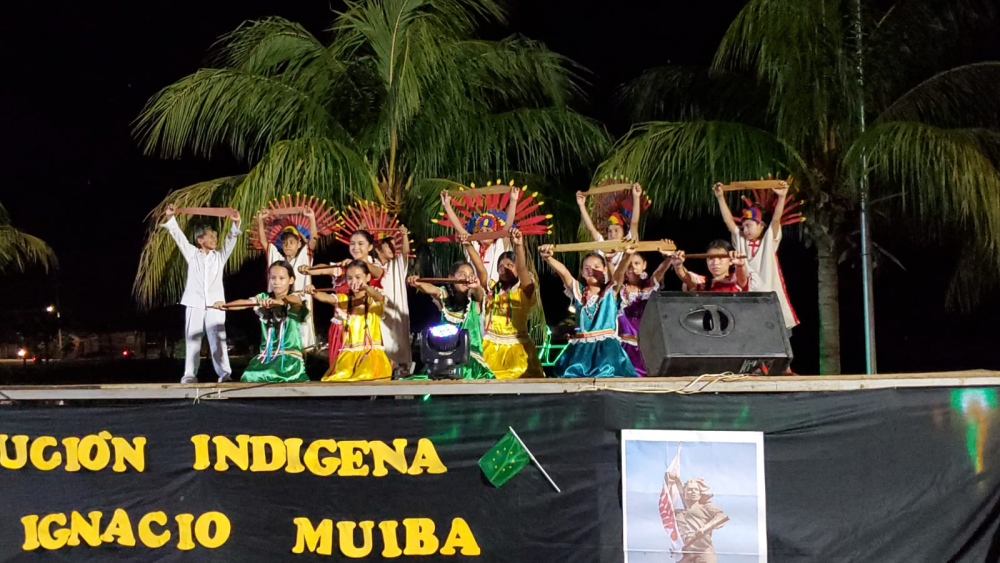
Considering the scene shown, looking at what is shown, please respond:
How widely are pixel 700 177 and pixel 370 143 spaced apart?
317cm

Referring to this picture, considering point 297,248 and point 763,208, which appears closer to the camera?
point 763,208

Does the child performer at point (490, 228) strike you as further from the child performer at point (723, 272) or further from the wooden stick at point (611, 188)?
the child performer at point (723, 272)

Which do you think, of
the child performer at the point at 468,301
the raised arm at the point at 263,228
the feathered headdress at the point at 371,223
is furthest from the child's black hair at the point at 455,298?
the raised arm at the point at 263,228

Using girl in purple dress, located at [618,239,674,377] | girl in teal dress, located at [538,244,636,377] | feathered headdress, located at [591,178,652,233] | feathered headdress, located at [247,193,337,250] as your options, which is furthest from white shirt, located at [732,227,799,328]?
feathered headdress, located at [247,193,337,250]

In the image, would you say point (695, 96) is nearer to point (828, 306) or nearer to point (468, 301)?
point (828, 306)

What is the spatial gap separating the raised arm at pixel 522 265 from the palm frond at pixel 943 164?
9.72 ft

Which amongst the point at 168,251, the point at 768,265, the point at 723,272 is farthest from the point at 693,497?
the point at 168,251

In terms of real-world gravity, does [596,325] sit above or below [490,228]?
below

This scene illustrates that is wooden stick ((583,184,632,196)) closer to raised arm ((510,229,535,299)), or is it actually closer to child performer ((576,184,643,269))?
child performer ((576,184,643,269))

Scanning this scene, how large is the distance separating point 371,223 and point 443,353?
225 centimetres

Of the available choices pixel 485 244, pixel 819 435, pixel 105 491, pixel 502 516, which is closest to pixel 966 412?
pixel 819 435

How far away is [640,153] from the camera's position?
7770 millimetres

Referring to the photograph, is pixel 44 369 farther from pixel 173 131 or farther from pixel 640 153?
pixel 640 153

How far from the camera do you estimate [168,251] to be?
856 centimetres
